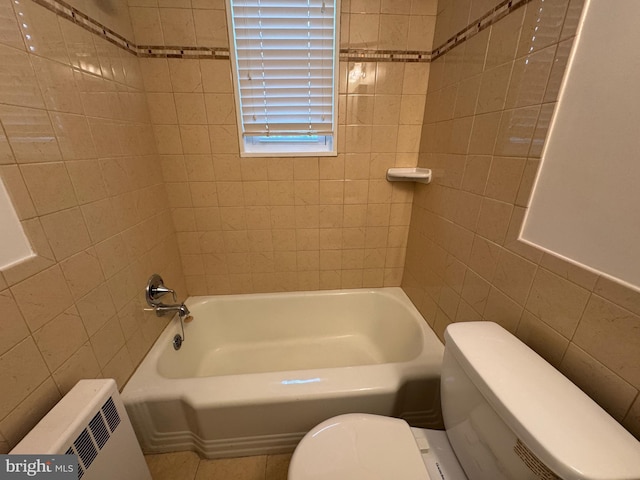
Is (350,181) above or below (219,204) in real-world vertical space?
above

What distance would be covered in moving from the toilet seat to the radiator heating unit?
0.51 metres

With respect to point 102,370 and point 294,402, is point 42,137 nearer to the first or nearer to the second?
point 102,370

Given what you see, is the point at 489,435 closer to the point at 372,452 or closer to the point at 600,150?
the point at 372,452

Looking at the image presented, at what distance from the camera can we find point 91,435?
648 mm

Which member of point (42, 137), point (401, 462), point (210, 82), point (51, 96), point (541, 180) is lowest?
point (401, 462)

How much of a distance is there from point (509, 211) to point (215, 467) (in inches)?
60.9

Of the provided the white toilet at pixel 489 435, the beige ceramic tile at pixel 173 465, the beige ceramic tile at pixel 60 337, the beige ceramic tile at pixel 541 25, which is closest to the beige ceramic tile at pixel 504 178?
the beige ceramic tile at pixel 541 25

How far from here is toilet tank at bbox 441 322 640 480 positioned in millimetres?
421

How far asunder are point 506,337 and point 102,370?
134cm

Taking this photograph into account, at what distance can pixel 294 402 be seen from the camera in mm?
980

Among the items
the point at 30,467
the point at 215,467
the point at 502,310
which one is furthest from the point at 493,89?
the point at 215,467

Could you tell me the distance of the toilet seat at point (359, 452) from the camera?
679mm

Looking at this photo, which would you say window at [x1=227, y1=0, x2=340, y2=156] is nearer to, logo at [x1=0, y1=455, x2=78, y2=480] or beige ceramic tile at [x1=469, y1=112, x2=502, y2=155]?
beige ceramic tile at [x1=469, y1=112, x2=502, y2=155]

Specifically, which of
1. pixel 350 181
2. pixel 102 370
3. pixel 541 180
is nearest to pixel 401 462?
pixel 541 180
